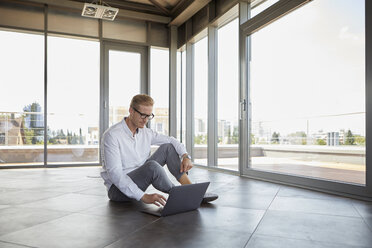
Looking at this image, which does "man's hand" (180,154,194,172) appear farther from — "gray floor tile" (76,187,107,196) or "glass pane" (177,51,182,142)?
"glass pane" (177,51,182,142)

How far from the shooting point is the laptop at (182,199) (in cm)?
210

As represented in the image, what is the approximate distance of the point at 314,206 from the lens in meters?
2.61

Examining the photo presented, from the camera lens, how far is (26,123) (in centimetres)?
571

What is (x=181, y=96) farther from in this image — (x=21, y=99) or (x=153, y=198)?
(x=153, y=198)

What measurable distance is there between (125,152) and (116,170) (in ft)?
1.06

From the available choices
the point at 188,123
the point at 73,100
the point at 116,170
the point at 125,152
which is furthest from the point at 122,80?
the point at 116,170

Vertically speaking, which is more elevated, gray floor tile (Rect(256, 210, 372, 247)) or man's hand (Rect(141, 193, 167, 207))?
man's hand (Rect(141, 193, 167, 207))

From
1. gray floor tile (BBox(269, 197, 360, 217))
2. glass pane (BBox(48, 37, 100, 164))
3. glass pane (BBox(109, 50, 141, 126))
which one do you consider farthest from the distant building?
gray floor tile (BBox(269, 197, 360, 217))

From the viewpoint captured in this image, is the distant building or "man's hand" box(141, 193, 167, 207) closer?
"man's hand" box(141, 193, 167, 207)

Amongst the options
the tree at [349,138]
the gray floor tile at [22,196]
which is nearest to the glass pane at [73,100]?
the gray floor tile at [22,196]

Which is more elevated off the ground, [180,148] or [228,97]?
[228,97]

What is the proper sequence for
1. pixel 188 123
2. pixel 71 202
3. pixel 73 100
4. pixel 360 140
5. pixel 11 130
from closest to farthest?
pixel 71 202 < pixel 360 140 < pixel 11 130 < pixel 73 100 < pixel 188 123

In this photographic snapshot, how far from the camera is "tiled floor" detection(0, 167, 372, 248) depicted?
1735mm

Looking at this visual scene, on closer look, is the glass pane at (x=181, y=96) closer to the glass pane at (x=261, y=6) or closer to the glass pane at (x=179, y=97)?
the glass pane at (x=179, y=97)
